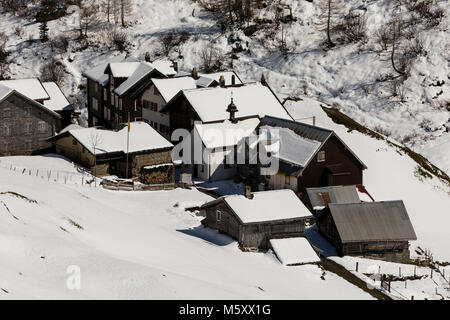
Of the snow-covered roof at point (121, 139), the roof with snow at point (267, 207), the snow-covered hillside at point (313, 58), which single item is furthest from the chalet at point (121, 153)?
the snow-covered hillside at point (313, 58)

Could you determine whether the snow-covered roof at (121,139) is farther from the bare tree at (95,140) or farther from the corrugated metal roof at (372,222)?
the corrugated metal roof at (372,222)

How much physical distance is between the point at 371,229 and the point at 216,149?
670 inches

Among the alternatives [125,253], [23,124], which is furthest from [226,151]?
[125,253]

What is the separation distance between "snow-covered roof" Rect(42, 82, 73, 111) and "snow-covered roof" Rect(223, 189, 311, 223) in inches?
1150

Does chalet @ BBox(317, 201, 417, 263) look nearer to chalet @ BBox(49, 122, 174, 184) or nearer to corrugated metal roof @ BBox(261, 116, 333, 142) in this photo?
corrugated metal roof @ BBox(261, 116, 333, 142)

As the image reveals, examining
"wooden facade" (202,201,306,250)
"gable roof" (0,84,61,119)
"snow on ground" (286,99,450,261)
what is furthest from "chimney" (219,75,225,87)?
"wooden facade" (202,201,306,250)

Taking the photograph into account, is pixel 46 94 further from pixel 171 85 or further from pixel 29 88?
pixel 171 85

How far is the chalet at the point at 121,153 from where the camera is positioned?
61.0 m

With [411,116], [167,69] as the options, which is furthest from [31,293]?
[411,116]

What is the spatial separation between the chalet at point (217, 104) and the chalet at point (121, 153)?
414 cm

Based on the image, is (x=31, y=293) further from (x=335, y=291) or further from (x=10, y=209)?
(x=335, y=291)

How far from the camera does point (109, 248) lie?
3919cm

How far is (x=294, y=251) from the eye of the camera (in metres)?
47.3

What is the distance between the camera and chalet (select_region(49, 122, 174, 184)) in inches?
2403
